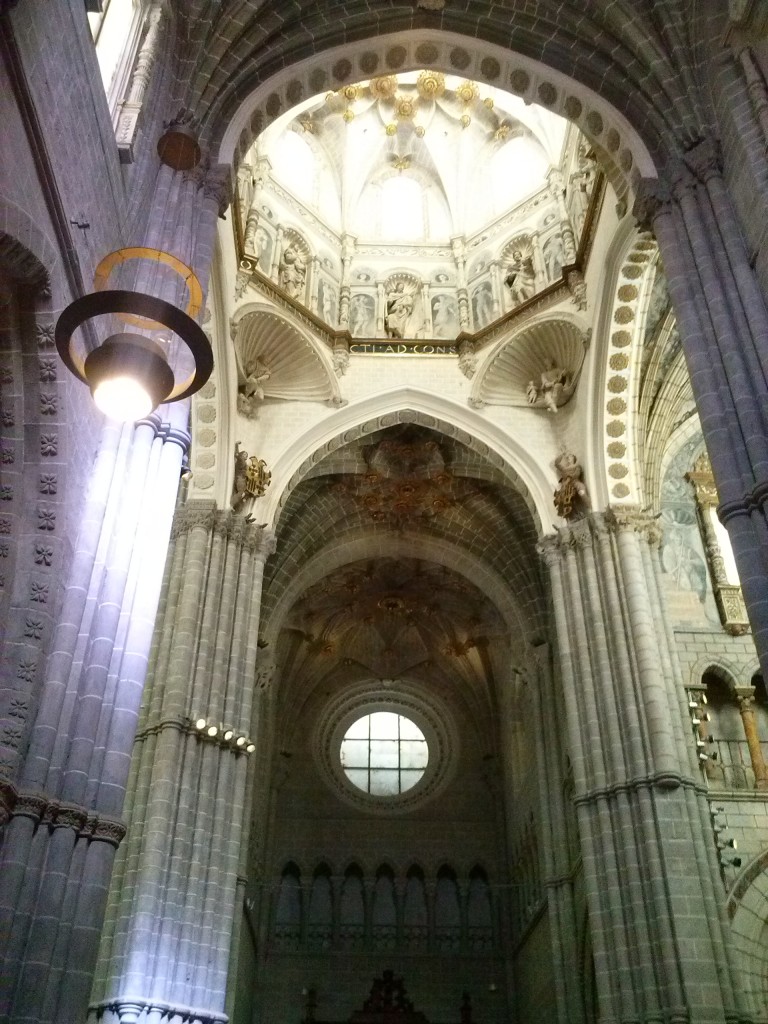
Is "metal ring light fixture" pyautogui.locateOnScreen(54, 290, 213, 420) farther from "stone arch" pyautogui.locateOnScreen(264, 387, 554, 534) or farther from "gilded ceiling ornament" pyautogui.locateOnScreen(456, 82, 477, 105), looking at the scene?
"gilded ceiling ornament" pyautogui.locateOnScreen(456, 82, 477, 105)

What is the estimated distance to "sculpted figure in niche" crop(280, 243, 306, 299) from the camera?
17547mm

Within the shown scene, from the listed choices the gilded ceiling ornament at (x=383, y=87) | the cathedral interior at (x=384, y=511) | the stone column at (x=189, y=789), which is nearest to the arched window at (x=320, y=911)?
the cathedral interior at (x=384, y=511)

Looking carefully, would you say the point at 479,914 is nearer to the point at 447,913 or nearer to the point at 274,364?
the point at 447,913

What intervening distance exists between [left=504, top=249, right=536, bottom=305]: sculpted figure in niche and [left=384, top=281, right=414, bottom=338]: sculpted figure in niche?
6.48ft

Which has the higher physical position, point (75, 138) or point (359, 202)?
point (359, 202)

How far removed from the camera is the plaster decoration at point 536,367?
56.0 ft

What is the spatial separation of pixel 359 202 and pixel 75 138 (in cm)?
1340

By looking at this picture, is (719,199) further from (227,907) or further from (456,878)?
(456,878)

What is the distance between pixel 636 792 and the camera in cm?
A: 1284

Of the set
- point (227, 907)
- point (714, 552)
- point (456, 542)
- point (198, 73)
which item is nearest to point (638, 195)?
point (198, 73)

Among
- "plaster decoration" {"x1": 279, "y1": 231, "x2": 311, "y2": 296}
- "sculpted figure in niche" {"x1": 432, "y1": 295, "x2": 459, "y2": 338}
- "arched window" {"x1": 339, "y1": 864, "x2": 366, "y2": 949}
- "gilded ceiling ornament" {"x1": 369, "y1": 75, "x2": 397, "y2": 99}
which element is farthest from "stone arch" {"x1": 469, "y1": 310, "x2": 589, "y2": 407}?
"arched window" {"x1": 339, "y1": 864, "x2": 366, "y2": 949}

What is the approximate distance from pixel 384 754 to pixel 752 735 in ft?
37.7

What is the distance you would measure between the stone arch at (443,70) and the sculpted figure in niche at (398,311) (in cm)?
596

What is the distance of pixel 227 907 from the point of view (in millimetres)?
12469
